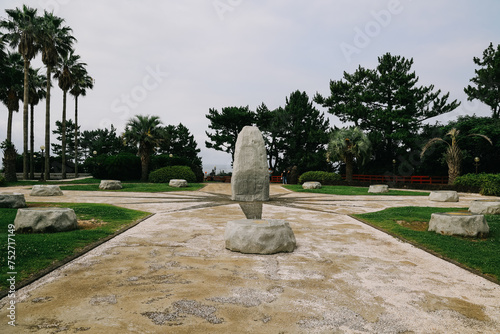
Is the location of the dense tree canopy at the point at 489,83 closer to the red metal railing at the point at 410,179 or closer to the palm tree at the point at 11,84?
the red metal railing at the point at 410,179

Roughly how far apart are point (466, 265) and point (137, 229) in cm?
641

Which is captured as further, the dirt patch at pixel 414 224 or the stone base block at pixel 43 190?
the stone base block at pixel 43 190

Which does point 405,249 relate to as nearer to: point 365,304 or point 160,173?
point 365,304

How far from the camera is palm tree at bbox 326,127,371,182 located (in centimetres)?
2706

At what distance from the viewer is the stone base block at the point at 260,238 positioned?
5160 millimetres

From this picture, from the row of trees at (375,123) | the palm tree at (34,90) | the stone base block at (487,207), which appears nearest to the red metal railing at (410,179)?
the row of trees at (375,123)

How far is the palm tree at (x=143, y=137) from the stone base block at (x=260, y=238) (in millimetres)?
24101

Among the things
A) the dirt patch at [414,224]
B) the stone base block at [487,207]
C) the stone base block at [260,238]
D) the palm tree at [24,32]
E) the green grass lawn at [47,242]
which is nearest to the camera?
the green grass lawn at [47,242]

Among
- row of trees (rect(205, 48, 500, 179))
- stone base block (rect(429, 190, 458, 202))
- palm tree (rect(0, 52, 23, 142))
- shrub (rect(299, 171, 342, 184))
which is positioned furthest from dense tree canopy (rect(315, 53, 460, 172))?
palm tree (rect(0, 52, 23, 142))

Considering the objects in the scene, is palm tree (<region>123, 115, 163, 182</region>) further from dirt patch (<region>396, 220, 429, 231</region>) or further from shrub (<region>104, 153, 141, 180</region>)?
dirt patch (<region>396, 220, 429, 231</region>)

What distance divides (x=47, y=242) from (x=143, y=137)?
23.4 metres

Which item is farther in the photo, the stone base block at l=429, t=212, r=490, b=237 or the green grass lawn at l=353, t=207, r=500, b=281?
the stone base block at l=429, t=212, r=490, b=237

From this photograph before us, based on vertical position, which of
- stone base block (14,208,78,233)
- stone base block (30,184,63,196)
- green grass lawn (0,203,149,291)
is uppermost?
stone base block (30,184,63,196)

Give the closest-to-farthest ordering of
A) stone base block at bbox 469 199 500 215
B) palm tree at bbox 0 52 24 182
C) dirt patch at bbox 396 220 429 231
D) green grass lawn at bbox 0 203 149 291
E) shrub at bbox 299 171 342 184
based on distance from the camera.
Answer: green grass lawn at bbox 0 203 149 291, dirt patch at bbox 396 220 429 231, stone base block at bbox 469 199 500 215, shrub at bbox 299 171 342 184, palm tree at bbox 0 52 24 182
